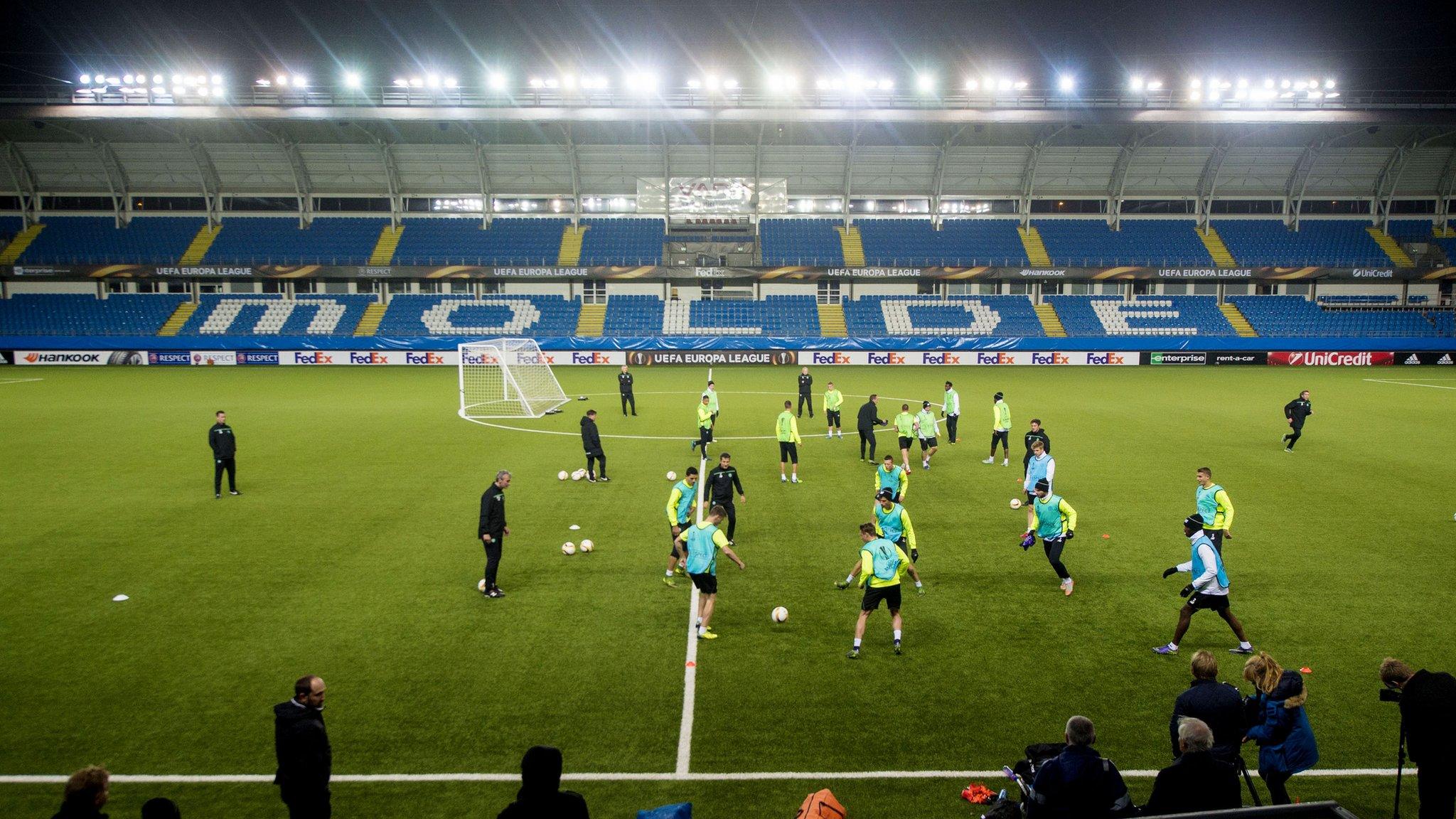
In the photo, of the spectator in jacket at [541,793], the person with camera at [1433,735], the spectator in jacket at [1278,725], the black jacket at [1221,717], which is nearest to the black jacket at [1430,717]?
the person with camera at [1433,735]

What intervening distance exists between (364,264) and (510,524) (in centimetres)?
4496

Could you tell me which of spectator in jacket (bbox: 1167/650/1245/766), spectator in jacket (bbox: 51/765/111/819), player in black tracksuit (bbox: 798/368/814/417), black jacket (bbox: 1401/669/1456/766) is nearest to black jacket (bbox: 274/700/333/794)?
spectator in jacket (bbox: 51/765/111/819)

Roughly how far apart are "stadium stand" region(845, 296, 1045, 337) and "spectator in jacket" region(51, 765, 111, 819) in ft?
164

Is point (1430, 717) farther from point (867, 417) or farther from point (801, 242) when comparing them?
point (801, 242)

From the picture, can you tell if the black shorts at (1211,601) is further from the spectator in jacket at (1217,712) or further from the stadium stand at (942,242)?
the stadium stand at (942,242)

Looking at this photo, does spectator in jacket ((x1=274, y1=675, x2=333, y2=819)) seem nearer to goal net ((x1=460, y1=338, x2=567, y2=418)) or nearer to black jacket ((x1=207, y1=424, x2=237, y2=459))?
black jacket ((x1=207, y1=424, x2=237, y2=459))

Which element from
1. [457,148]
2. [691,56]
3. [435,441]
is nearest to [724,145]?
[691,56]

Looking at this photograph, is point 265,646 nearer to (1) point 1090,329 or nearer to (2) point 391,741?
(2) point 391,741

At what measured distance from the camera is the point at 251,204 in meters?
56.8

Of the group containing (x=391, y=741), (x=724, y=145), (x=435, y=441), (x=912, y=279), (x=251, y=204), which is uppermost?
(x=724, y=145)

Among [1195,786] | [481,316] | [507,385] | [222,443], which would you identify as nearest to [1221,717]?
[1195,786]

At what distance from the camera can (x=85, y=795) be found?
14.9ft

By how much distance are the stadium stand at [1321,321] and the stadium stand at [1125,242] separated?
491 cm

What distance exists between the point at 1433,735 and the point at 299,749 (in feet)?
27.4
